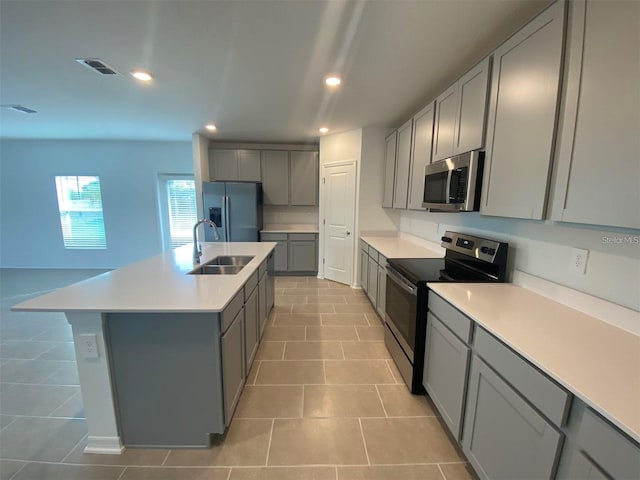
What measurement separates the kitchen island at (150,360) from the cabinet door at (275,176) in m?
3.71

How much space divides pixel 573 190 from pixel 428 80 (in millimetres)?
1772

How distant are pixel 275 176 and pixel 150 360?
4115mm

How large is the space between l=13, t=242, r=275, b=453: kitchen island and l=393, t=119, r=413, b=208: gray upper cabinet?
2382mm

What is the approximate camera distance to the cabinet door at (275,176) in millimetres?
5082

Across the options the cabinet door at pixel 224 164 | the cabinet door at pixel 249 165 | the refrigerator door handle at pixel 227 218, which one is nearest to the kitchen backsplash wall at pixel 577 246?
the refrigerator door handle at pixel 227 218

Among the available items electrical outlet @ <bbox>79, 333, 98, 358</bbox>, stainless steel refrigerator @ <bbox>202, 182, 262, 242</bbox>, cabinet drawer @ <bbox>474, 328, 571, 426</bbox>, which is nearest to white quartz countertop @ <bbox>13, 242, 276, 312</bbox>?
electrical outlet @ <bbox>79, 333, 98, 358</bbox>

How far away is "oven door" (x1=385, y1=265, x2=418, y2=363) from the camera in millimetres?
1938

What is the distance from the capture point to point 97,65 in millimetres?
2199

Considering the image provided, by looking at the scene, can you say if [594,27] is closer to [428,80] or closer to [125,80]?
[428,80]

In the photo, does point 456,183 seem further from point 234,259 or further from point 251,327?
point 234,259

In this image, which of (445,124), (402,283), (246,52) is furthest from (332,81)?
(402,283)

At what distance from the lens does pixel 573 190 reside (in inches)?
45.8

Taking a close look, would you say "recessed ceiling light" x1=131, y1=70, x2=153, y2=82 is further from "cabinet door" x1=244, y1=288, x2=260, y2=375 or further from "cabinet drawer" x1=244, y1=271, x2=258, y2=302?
"cabinet door" x1=244, y1=288, x2=260, y2=375

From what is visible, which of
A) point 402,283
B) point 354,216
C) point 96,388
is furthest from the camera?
point 354,216
